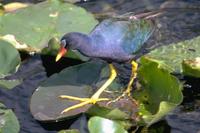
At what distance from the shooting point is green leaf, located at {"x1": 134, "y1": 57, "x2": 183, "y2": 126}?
2.69 m

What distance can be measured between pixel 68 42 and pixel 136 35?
0.49 metres

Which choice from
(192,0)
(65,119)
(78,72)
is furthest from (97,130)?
(192,0)

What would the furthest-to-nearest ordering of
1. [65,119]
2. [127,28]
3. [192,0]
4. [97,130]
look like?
[192,0]
[127,28]
[65,119]
[97,130]

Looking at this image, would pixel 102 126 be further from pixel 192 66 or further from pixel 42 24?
pixel 42 24

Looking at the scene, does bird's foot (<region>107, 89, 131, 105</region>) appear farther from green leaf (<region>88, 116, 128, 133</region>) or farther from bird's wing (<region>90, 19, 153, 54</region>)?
green leaf (<region>88, 116, 128, 133</region>)

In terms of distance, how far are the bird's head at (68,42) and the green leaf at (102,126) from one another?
23.6 inches

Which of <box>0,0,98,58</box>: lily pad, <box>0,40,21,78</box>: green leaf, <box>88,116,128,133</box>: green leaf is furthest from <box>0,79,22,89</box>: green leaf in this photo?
<box>88,116,128,133</box>: green leaf

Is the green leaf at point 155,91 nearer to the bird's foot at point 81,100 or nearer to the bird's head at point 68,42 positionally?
the bird's foot at point 81,100

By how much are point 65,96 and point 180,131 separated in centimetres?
63

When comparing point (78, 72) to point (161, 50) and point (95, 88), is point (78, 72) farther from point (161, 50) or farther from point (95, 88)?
point (161, 50)

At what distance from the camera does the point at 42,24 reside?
351cm

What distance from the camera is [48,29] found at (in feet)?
11.4

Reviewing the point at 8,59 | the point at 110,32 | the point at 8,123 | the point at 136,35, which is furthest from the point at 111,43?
the point at 8,123

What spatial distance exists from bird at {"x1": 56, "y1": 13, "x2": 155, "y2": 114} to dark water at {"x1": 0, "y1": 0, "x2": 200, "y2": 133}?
0.23 m
